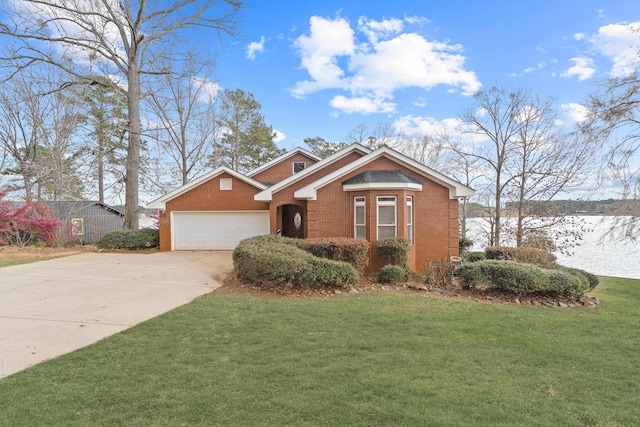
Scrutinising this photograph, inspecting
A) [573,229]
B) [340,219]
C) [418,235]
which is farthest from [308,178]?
[573,229]

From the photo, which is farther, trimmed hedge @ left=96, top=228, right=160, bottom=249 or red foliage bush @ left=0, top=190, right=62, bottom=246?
trimmed hedge @ left=96, top=228, right=160, bottom=249

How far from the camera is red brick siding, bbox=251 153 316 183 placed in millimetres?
20125

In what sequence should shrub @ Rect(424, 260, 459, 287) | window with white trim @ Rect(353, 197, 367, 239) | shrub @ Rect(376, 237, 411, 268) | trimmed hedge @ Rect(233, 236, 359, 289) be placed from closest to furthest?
trimmed hedge @ Rect(233, 236, 359, 289), shrub @ Rect(424, 260, 459, 287), shrub @ Rect(376, 237, 411, 268), window with white trim @ Rect(353, 197, 367, 239)

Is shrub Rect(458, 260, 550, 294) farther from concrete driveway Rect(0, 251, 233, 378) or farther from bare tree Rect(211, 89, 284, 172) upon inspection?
bare tree Rect(211, 89, 284, 172)

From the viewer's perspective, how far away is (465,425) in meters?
2.95

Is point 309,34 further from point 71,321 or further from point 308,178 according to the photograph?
point 71,321

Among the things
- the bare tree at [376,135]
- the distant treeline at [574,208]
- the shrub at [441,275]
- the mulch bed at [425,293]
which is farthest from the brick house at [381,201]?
the bare tree at [376,135]

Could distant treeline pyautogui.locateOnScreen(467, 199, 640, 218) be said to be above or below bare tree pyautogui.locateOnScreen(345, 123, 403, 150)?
below

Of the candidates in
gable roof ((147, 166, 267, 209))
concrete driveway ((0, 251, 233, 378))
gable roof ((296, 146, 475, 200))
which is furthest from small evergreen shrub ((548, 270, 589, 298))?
gable roof ((147, 166, 267, 209))

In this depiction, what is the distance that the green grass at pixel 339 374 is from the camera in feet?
10.1

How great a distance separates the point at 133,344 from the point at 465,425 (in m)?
4.27

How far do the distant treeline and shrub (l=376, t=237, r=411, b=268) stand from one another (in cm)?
864

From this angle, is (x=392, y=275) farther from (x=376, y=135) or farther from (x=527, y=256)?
(x=376, y=135)

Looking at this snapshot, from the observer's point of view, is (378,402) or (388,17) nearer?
(378,402)
